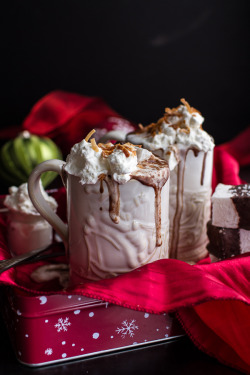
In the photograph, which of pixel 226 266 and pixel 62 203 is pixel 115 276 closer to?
pixel 226 266

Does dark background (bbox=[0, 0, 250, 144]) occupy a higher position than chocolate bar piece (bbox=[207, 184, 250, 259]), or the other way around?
dark background (bbox=[0, 0, 250, 144])

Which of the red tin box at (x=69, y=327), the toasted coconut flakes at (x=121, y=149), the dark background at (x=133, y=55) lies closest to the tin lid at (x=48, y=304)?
the red tin box at (x=69, y=327)

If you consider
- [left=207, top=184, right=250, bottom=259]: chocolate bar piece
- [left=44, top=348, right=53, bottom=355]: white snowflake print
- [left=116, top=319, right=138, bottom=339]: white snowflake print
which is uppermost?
[left=207, top=184, right=250, bottom=259]: chocolate bar piece

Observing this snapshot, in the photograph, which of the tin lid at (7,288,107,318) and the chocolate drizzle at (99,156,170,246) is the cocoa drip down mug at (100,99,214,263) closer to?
the chocolate drizzle at (99,156,170,246)

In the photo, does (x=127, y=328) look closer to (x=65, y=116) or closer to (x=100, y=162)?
(x=100, y=162)

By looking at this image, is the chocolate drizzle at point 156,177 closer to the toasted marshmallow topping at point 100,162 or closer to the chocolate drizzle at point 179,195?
the toasted marshmallow topping at point 100,162

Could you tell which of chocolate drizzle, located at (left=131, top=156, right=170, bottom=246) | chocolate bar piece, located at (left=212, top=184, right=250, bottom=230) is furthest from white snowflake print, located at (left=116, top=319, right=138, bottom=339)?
chocolate bar piece, located at (left=212, top=184, right=250, bottom=230)

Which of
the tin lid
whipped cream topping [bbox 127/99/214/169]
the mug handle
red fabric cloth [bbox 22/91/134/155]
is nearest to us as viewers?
the tin lid
